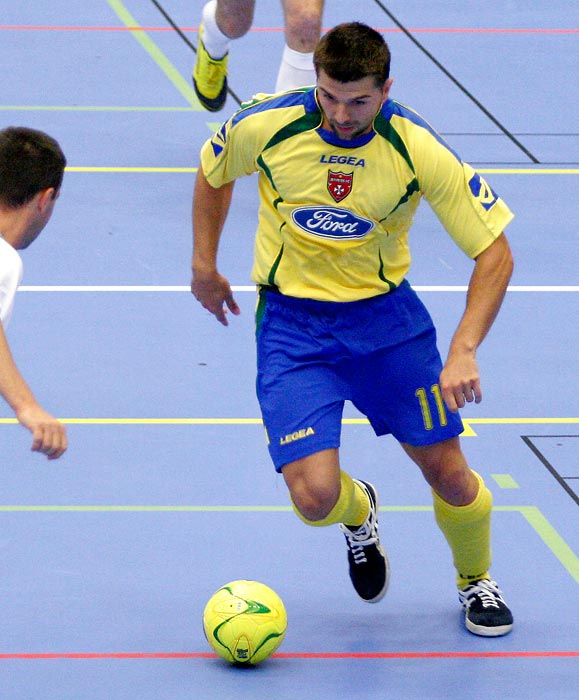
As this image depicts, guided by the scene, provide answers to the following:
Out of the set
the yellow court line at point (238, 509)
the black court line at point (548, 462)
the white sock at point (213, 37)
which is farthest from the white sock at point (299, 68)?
the yellow court line at point (238, 509)

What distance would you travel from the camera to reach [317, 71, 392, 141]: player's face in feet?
13.7

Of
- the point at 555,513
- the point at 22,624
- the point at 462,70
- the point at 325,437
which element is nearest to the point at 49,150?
the point at 325,437

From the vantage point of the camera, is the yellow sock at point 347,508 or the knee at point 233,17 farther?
the knee at point 233,17

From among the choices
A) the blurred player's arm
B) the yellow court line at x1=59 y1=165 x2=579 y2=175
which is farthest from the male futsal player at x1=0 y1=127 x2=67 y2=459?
the yellow court line at x1=59 y1=165 x2=579 y2=175

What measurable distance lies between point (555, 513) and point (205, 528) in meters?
1.24

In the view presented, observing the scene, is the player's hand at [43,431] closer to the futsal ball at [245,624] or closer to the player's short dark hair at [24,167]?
the player's short dark hair at [24,167]

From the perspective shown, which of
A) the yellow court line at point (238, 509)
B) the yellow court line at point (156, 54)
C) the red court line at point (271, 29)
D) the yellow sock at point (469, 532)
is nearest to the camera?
the yellow sock at point (469, 532)

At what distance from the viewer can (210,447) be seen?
5801 mm

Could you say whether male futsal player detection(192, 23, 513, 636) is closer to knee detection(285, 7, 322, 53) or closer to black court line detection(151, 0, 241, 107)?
knee detection(285, 7, 322, 53)

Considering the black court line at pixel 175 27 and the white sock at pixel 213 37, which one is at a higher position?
the white sock at pixel 213 37

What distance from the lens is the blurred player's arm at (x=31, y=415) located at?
11.8 ft

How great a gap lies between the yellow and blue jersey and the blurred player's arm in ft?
3.57

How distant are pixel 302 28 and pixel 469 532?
142 inches

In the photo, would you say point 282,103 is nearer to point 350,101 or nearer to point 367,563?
point 350,101
